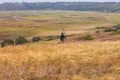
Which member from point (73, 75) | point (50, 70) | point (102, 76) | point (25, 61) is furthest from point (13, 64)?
point (102, 76)

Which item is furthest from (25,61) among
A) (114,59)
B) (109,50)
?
(109,50)

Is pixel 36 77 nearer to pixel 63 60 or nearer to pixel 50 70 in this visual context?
pixel 50 70

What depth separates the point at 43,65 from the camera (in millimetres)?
8703

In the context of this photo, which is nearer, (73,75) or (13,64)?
(73,75)

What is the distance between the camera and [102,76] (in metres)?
7.82

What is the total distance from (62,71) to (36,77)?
28.2 inches

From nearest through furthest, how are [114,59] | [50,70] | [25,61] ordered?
[50,70]
[25,61]
[114,59]

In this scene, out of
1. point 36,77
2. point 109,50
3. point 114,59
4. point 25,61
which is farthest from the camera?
point 109,50

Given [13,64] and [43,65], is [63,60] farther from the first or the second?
[13,64]

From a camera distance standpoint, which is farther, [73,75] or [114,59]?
[114,59]

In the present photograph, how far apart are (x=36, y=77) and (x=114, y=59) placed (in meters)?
2.77

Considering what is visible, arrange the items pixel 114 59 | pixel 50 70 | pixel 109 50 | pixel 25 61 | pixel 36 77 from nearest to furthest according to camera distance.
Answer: pixel 36 77 < pixel 50 70 < pixel 25 61 < pixel 114 59 < pixel 109 50

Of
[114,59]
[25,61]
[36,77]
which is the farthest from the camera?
[114,59]

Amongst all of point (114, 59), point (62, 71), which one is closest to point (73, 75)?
point (62, 71)
